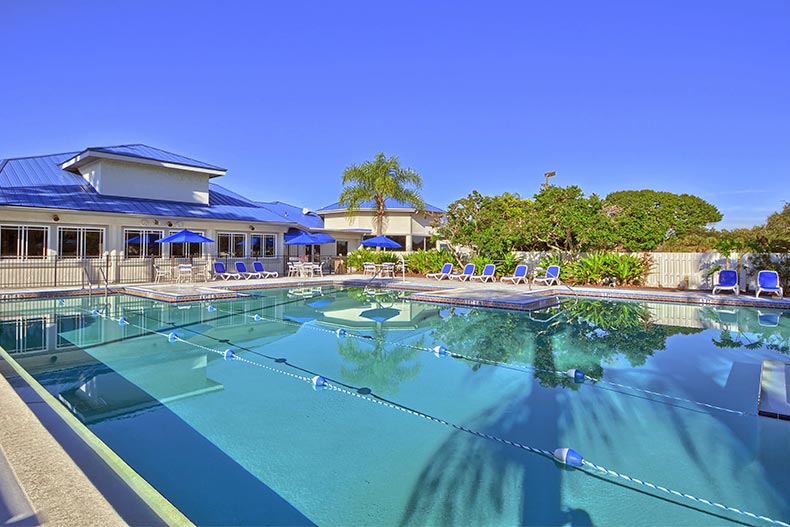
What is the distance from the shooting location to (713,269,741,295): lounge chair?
17.0m

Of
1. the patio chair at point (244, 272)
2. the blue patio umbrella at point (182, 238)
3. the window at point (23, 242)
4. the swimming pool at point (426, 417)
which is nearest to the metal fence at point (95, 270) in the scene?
the window at point (23, 242)

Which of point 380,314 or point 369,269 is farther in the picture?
point 369,269

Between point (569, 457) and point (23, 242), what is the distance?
67.2 ft

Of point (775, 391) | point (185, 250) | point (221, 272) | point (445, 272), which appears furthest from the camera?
point (445, 272)

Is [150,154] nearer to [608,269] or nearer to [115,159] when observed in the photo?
[115,159]

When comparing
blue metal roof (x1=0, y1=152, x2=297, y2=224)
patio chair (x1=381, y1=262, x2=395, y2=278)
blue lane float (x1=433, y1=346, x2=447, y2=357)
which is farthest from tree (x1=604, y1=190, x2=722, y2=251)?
blue lane float (x1=433, y1=346, x2=447, y2=357)

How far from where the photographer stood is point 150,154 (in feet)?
75.9

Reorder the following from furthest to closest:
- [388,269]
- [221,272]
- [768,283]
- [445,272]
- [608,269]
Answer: [388,269] < [445,272] < [221,272] < [608,269] < [768,283]

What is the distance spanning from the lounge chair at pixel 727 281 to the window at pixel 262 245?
1995 cm

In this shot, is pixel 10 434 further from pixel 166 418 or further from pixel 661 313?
pixel 661 313

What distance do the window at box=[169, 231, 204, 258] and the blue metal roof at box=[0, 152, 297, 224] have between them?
150 centimetres

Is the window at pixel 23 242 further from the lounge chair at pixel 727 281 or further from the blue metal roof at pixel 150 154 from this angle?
the lounge chair at pixel 727 281

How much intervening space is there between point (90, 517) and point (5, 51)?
22.3 meters

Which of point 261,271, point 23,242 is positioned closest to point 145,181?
point 23,242
